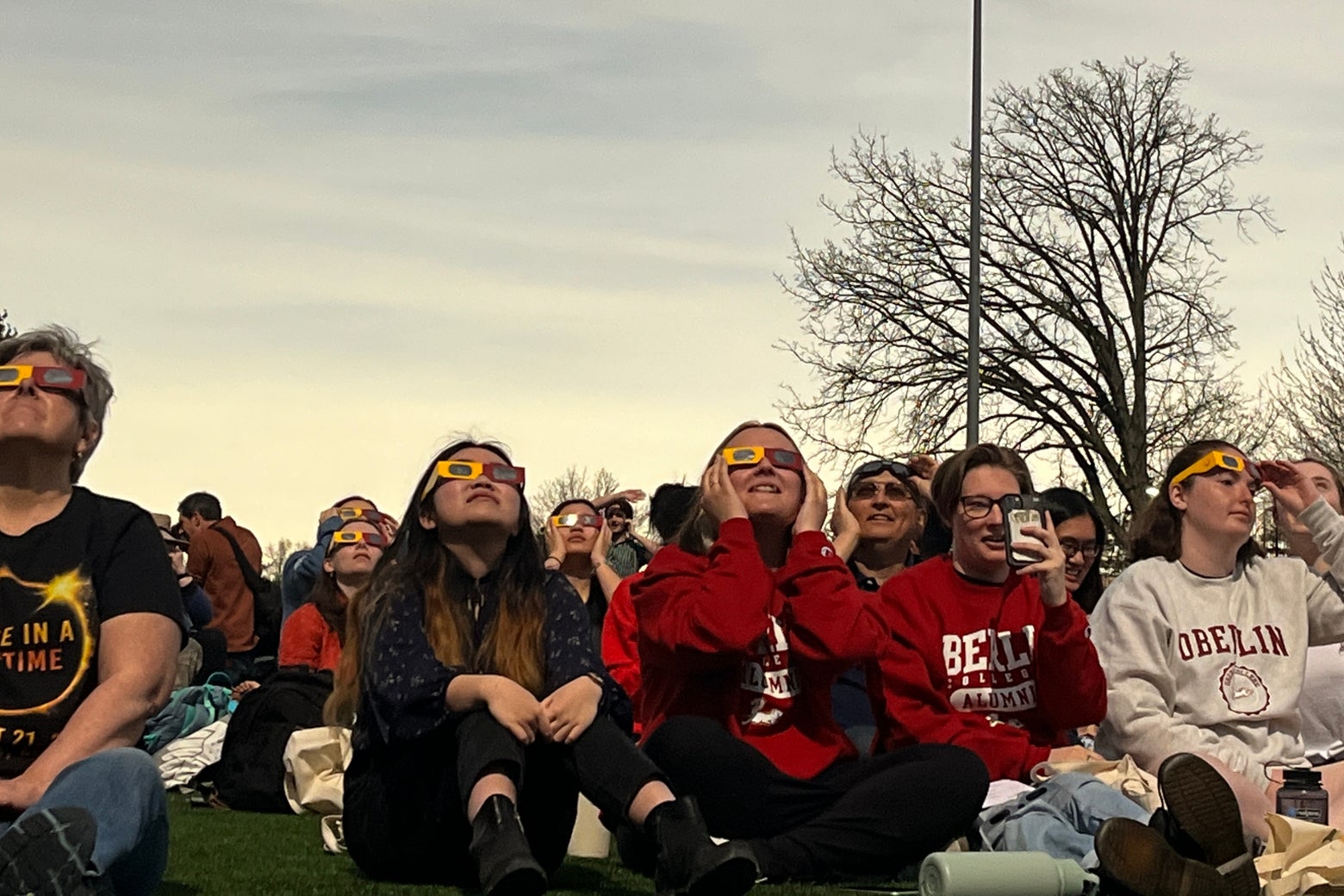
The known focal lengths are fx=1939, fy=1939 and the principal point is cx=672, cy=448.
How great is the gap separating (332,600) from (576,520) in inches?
57.5

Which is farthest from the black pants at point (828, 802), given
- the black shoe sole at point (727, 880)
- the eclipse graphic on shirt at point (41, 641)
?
the eclipse graphic on shirt at point (41, 641)

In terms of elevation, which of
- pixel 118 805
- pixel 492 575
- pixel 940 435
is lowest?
pixel 118 805

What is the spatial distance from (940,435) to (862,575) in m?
23.1

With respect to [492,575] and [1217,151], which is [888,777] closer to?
[492,575]

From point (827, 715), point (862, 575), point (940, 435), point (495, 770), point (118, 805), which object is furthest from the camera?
point (940, 435)

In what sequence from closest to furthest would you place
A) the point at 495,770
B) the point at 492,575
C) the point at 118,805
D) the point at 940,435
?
1. the point at 118,805
2. the point at 495,770
3. the point at 492,575
4. the point at 940,435

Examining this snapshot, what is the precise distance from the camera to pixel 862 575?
9.05 m

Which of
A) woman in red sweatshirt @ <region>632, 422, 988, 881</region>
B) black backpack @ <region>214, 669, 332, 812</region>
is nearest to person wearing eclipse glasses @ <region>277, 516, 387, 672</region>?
black backpack @ <region>214, 669, 332, 812</region>

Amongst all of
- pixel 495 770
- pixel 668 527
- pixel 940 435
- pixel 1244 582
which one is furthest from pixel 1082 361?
pixel 495 770

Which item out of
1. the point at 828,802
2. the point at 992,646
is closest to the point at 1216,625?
the point at 992,646

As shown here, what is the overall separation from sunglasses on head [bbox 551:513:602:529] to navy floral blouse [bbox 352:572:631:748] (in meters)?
4.49

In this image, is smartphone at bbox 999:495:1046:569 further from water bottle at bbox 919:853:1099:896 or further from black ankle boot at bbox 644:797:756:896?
black ankle boot at bbox 644:797:756:896

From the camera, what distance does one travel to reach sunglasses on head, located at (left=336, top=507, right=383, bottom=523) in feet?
33.8

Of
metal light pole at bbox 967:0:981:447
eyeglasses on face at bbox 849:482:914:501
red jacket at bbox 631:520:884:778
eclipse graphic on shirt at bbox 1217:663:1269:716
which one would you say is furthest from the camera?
metal light pole at bbox 967:0:981:447
